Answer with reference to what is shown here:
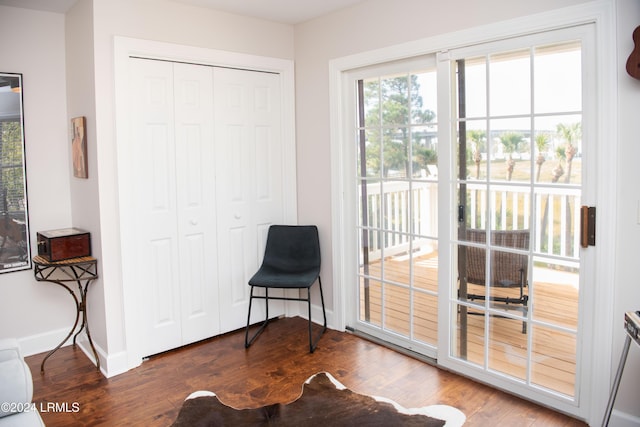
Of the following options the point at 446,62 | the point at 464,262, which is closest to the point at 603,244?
the point at 464,262

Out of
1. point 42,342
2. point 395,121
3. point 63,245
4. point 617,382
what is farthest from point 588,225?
point 42,342

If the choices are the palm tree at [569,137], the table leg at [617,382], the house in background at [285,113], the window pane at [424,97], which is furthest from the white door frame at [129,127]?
the table leg at [617,382]

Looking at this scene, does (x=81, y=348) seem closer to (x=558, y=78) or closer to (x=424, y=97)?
(x=424, y=97)

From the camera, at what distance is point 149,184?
135 inches

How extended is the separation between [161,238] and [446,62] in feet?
7.51

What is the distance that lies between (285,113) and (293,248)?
1.14 metres

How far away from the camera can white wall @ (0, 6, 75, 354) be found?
3.51m

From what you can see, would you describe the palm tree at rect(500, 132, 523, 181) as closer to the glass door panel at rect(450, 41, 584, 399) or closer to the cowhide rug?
the glass door panel at rect(450, 41, 584, 399)

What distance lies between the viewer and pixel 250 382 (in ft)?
10.2

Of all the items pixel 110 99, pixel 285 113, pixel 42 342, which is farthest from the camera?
pixel 285 113

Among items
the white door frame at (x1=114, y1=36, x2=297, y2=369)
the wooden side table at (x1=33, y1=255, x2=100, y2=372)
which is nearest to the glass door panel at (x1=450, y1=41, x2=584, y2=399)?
the white door frame at (x1=114, y1=36, x2=297, y2=369)

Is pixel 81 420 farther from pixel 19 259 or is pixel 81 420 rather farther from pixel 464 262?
pixel 464 262

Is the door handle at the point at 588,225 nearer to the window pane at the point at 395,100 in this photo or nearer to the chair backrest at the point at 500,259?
the chair backrest at the point at 500,259

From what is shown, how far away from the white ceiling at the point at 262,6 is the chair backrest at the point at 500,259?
74.9 inches
